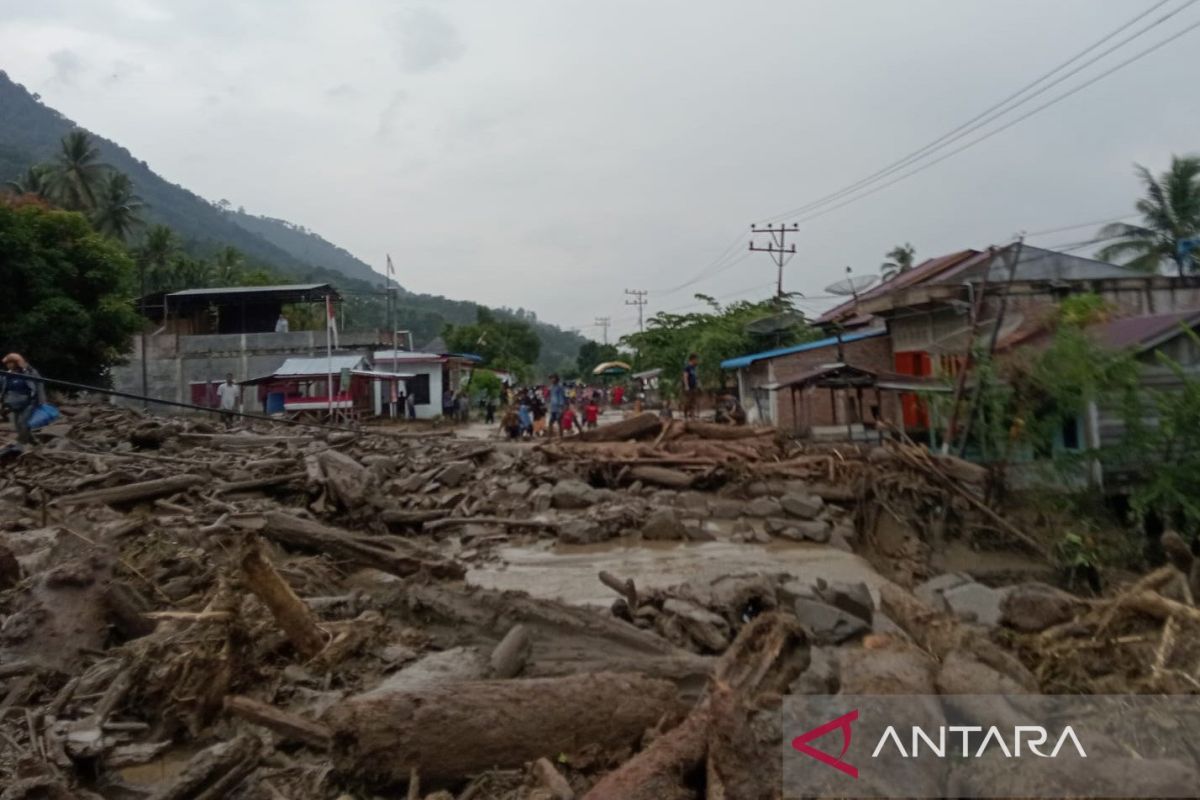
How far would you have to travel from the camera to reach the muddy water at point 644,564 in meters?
9.27

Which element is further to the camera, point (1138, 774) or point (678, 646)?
point (678, 646)

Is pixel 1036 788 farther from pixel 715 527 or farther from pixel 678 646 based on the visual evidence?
pixel 715 527

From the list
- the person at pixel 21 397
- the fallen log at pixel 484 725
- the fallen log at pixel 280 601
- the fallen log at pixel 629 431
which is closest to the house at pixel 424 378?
the fallen log at pixel 629 431

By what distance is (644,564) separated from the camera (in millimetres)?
10570

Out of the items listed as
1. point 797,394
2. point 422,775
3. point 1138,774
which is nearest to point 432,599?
point 422,775

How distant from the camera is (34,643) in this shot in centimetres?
480

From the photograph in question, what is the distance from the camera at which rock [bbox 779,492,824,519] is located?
12.9m

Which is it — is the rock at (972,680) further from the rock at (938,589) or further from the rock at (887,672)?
the rock at (938,589)

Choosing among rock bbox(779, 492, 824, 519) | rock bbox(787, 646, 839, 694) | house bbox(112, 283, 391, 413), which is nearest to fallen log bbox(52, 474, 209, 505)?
rock bbox(779, 492, 824, 519)

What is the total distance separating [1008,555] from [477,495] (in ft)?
27.0

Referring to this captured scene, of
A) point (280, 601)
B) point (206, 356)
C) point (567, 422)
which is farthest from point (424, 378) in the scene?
point (280, 601)

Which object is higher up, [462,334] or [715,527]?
[462,334]

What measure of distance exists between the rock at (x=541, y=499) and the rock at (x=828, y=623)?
8.01m

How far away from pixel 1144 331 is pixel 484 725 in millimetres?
12751
